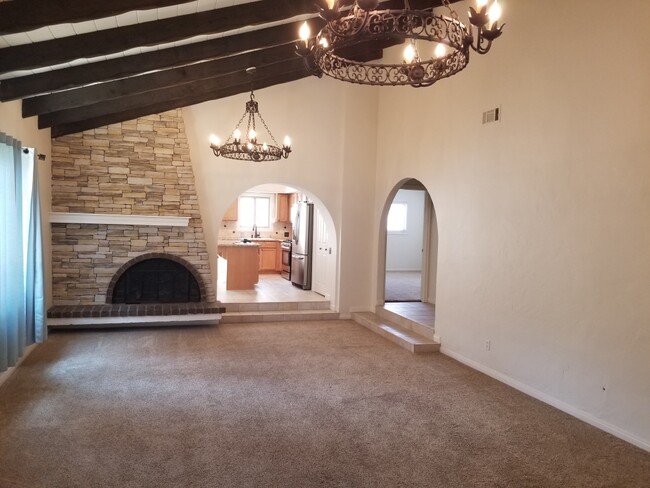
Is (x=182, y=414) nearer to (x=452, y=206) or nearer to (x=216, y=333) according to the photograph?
(x=216, y=333)

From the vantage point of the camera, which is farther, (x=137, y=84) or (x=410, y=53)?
(x=137, y=84)

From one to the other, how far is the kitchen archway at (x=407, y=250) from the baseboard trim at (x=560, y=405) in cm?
235

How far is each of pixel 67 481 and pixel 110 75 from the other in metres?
3.36

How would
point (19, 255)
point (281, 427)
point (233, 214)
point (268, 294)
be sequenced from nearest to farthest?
point (281, 427)
point (19, 255)
point (268, 294)
point (233, 214)

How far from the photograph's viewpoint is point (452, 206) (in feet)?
18.4

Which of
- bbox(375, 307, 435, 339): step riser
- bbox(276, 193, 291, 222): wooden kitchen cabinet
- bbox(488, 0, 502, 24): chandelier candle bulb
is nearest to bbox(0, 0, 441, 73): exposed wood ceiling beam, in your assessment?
bbox(488, 0, 502, 24): chandelier candle bulb

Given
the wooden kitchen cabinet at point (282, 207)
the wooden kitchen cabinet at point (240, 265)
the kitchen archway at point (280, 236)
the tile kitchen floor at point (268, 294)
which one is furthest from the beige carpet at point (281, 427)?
the wooden kitchen cabinet at point (282, 207)

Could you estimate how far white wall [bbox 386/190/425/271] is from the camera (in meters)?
13.4

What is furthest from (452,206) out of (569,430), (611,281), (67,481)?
(67,481)

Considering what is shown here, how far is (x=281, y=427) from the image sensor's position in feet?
11.5

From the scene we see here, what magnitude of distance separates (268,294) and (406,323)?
2828mm

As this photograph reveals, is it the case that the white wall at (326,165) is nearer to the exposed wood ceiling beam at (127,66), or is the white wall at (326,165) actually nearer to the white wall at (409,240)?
the exposed wood ceiling beam at (127,66)

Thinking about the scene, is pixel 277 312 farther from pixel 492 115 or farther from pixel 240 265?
pixel 492 115

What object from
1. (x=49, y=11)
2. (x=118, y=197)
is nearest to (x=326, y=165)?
(x=118, y=197)
